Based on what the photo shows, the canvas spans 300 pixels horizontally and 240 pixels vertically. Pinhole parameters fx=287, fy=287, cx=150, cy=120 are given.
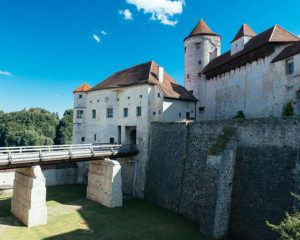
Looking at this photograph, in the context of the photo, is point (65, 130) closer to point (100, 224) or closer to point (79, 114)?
point (79, 114)

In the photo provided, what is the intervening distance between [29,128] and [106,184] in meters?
58.5

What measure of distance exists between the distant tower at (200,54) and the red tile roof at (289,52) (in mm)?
11096

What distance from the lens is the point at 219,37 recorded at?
3488 cm

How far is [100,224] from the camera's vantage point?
19391 mm

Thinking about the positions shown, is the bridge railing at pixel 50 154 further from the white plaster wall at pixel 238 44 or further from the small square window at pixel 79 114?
the white plaster wall at pixel 238 44

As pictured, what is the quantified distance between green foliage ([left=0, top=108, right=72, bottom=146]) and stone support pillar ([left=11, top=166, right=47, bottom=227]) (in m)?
51.0

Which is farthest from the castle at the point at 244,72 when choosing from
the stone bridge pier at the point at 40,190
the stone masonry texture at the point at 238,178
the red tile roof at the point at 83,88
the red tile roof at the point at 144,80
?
the stone bridge pier at the point at 40,190

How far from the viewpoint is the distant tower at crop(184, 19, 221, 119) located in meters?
34.1

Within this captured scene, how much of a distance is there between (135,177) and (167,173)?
14.3ft

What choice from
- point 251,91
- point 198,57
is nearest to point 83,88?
point 198,57

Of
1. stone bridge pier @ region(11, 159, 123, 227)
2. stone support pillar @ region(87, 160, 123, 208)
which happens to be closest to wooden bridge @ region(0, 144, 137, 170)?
stone bridge pier @ region(11, 159, 123, 227)

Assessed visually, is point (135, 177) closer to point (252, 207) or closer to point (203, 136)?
point (203, 136)

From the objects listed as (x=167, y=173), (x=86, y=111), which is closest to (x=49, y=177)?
(x=86, y=111)

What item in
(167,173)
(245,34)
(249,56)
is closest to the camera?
(167,173)
